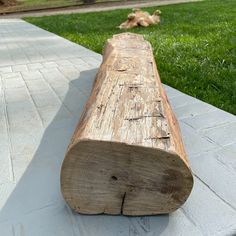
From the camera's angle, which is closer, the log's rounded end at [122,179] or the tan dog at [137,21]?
the log's rounded end at [122,179]

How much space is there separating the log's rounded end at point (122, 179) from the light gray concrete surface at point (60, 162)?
0.26 feet

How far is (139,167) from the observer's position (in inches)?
59.6

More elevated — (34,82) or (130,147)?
(130,147)

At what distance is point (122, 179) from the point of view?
1.56 m

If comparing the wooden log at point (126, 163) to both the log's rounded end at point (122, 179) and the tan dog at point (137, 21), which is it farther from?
the tan dog at point (137, 21)

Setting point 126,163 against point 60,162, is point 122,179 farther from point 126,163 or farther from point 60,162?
point 60,162

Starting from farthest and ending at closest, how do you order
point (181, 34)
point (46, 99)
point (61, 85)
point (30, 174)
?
1. point (181, 34)
2. point (61, 85)
3. point (46, 99)
4. point (30, 174)

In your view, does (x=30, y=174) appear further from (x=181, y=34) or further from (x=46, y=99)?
(x=181, y=34)

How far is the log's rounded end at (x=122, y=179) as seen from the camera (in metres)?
1.48

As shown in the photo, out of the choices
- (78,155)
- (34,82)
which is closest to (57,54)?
(34,82)

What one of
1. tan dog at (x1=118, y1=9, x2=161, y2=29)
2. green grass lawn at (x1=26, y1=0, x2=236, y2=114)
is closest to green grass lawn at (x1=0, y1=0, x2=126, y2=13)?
green grass lawn at (x1=26, y1=0, x2=236, y2=114)

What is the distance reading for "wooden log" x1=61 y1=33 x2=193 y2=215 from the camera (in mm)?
1479

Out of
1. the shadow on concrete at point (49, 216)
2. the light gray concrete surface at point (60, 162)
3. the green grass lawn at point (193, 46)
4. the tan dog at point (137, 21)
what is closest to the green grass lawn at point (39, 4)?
the green grass lawn at point (193, 46)

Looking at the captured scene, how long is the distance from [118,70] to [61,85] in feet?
4.68
